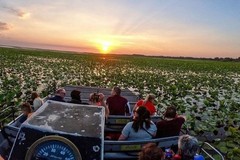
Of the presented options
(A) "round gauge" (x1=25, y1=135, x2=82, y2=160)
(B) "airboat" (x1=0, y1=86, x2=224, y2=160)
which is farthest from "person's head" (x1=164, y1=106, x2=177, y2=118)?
(A) "round gauge" (x1=25, y1=135, x2=82, y2=160)

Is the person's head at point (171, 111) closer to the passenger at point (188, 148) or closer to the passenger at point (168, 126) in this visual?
the passenger at point (168, 126)

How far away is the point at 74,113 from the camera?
563 cm

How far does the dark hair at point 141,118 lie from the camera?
679 cm

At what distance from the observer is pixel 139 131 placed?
7004 mm

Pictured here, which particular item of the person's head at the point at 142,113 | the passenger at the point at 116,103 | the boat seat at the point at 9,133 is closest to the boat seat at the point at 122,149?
the person's head at the point at 142,113

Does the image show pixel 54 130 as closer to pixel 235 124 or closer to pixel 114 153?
pixel 114 153

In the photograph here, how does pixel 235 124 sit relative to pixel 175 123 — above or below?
below

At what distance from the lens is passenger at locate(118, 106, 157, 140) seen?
22.5 feet

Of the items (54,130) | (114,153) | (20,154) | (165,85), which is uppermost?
(54,130)

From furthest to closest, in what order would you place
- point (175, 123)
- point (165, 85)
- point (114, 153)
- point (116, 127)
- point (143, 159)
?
point (165, 85) < point (116, 127) < point (175, 123) < point (114, 153) < point (143, 159)

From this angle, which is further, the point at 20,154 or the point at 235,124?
the point at 235,124

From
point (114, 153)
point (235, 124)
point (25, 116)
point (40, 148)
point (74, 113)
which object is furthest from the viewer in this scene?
point (235, 124)

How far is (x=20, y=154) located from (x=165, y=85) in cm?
2219

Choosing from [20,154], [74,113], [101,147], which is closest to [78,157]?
[101,147]
